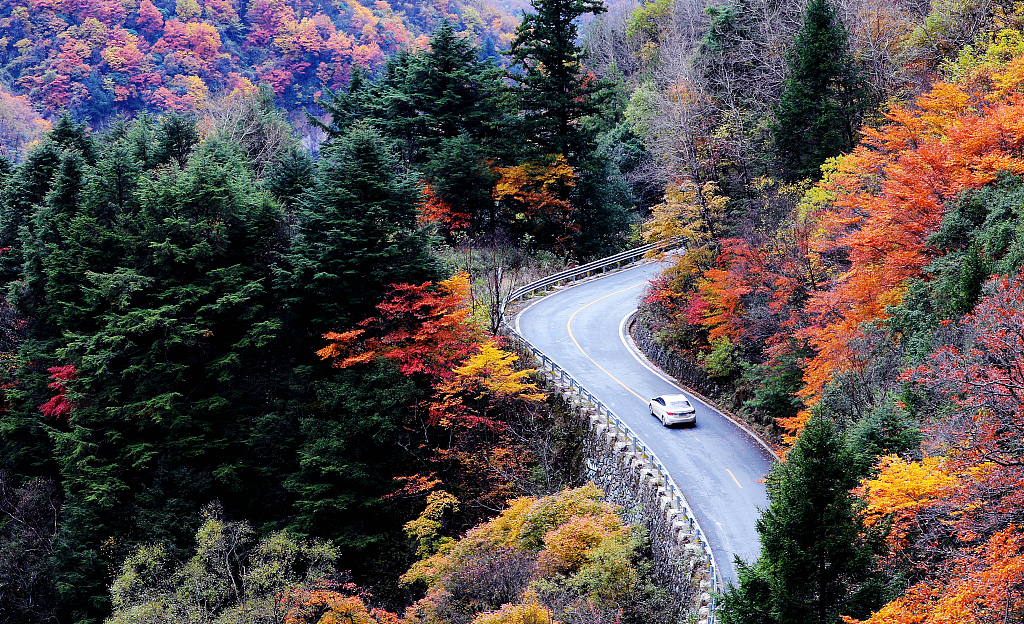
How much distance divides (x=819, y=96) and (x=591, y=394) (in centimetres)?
1797

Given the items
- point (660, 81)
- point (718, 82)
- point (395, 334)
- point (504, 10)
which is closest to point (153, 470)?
point (395, 334)

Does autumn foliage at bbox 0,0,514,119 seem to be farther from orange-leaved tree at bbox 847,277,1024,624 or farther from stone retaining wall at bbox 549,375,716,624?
orange-leaved tree at bbox 847,277,1024,624

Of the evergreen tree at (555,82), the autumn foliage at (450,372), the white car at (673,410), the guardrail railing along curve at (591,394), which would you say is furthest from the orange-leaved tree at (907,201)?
the evergreen tree at (555,82)

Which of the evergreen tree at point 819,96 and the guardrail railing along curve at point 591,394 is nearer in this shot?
the guardrail railing along curve at point 591,394

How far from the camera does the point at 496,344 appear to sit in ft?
96.3

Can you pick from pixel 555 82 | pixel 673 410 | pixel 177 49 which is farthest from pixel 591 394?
pixel 177 49

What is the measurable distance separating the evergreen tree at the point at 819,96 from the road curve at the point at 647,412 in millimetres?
11910

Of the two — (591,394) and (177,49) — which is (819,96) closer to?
(591,394)

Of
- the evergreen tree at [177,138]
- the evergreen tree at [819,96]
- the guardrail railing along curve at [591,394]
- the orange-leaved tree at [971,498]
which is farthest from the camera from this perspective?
the evergreen tree at [177,138]

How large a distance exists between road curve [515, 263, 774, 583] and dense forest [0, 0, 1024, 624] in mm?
1692

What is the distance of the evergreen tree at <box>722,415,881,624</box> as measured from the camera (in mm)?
14164

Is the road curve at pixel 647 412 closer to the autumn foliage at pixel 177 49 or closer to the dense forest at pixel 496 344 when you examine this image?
the dense forest at pixel 496 344

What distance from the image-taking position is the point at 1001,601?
11.5 m

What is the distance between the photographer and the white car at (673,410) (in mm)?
27578
